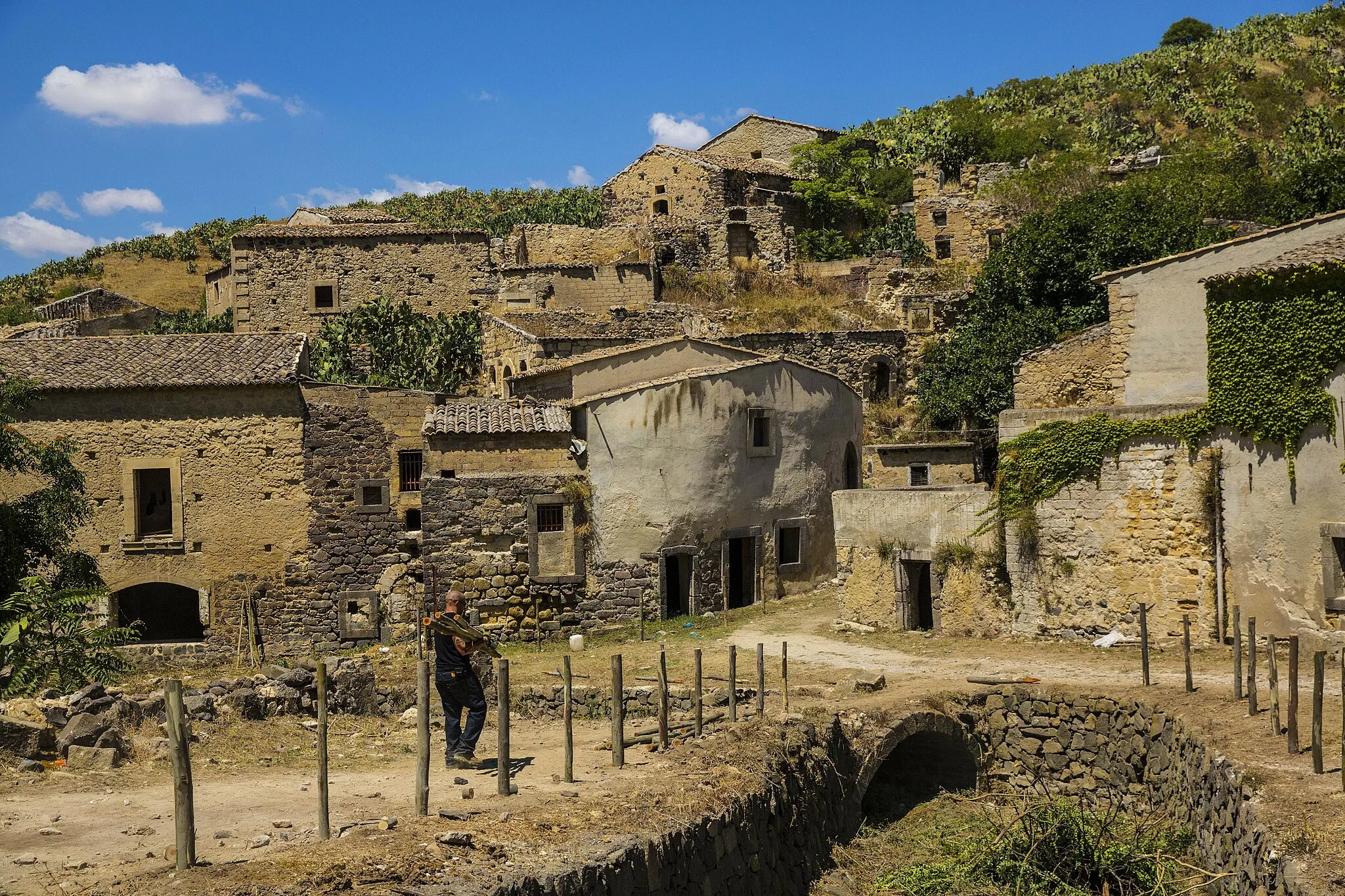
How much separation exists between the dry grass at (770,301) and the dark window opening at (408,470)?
14.7m

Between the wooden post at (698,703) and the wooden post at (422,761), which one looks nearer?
the wooden post at (422,761)

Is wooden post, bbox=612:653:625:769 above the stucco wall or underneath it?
underneath

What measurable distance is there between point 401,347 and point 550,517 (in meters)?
13.6

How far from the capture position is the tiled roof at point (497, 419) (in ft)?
83.7

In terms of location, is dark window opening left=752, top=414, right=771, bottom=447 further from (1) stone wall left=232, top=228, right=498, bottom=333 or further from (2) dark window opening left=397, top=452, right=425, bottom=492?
(1) stone wall left=232, top=228, right=498, bottom=333

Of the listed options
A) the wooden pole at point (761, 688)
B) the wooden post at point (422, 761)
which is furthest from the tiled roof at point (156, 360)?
the wooden post at point (422, 761)

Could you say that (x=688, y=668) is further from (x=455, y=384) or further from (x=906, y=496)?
(x=455, y=384)

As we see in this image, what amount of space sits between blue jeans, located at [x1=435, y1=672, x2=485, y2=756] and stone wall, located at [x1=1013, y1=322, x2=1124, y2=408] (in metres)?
16.5

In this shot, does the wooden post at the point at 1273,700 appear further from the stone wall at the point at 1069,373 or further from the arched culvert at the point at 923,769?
the stone wall at the point at 1069,373

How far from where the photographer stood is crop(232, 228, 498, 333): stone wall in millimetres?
40312

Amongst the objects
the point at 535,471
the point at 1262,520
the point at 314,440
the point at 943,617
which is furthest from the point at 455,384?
the point at 1262,520

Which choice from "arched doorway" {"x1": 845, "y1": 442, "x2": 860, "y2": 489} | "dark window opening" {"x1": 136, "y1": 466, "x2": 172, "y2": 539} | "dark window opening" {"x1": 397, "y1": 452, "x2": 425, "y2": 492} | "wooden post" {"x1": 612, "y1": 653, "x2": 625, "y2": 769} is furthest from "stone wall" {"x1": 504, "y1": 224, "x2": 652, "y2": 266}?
"wooden post" {"x1": 612, "y1": 653, "x2": 625, "y2": 769}

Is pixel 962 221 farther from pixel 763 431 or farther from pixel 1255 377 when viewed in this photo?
pixel 1255 377

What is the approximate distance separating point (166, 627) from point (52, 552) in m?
6.46
